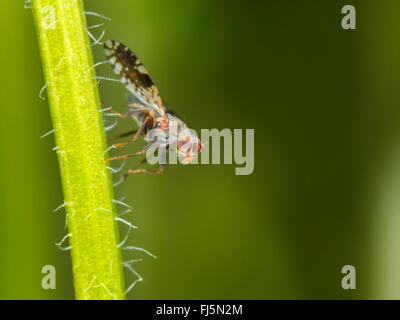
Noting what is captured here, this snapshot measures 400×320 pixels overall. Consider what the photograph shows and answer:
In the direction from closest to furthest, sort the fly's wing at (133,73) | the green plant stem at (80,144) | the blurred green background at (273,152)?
the green plant stem at (80,144), the fly's wing at (133,73), the blurred green background at (273,152)

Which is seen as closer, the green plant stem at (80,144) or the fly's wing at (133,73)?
the green plant stem at (80,144)

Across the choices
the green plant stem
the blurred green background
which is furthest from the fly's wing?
the blurred green background

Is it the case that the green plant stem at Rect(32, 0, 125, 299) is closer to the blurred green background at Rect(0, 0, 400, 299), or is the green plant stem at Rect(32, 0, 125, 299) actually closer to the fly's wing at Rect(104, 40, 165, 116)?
the fly's wing at Rect(104, 40, 165, 116)

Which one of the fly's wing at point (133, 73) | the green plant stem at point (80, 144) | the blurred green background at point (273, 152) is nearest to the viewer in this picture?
the green plant stem at point (80, 144)

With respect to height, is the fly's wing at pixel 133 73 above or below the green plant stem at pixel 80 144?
above

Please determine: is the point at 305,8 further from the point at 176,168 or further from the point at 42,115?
the point at 42,115

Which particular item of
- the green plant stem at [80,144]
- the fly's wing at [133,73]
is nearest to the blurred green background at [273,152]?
the fly's wing at [133,73]

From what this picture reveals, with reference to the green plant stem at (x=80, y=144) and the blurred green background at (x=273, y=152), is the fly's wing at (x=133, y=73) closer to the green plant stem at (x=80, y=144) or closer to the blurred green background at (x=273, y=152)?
the green plant stem at (x=80, y=144)
